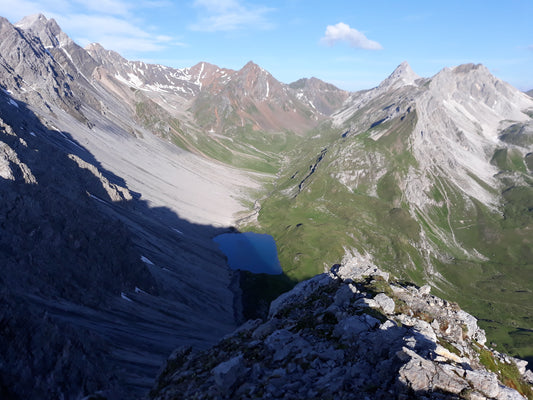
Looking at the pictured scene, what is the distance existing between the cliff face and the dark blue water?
11156 centimetres

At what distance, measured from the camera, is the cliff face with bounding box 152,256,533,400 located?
20.1 metres

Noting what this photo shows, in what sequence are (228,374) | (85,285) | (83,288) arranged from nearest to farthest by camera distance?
(228,374), (83,288), (85,285)

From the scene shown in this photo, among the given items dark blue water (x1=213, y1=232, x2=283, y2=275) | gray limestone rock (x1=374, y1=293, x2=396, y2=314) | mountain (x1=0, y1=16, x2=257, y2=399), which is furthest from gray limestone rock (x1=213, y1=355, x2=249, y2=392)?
dark blue water (x1=213, y1=232, x2=283, y2=275)

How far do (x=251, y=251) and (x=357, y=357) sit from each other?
14456 cm

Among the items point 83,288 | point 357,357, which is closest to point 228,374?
point 357,357

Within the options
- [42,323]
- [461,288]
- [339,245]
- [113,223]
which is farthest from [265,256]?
[42,323]

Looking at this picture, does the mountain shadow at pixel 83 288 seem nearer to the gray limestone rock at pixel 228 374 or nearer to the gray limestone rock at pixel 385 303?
the gray limestone rock at pixel 228 374

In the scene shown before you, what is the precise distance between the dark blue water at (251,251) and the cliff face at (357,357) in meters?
112

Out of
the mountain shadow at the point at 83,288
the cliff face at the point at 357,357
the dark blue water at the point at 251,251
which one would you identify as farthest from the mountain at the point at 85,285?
the cliff face at the point at 357,357

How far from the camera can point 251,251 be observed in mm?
167000

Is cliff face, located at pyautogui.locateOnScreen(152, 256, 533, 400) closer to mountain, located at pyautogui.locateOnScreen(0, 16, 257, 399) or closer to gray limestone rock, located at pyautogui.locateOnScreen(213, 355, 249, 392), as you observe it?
gray limestone rock, located at pyautogui.locateOnScreen(213, 355, 249, 392)

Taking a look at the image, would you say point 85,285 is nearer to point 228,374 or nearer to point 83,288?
point 83,288

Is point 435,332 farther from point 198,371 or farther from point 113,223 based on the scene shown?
point 113,223

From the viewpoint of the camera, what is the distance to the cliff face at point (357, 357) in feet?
65.9
